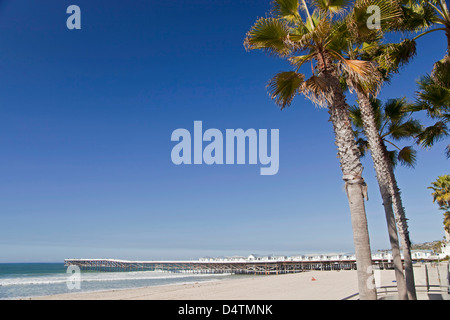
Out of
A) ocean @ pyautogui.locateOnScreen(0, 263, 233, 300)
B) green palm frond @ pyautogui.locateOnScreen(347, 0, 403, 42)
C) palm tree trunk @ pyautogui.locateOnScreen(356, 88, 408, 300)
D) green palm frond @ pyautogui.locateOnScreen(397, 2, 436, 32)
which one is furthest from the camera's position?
ocean @ pyautogui.locateOnScreen(0, 263, 233, 300)

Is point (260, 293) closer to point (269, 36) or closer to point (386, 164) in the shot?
point (386, 164)

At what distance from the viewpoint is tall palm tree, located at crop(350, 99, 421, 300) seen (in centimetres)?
881

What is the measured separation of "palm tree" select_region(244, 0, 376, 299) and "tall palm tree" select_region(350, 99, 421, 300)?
3928 millimetres

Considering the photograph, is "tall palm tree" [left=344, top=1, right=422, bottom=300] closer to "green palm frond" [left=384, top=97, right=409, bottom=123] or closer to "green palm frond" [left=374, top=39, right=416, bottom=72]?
"green palm frond" [left=374, top=39, right=416, bottom=72]

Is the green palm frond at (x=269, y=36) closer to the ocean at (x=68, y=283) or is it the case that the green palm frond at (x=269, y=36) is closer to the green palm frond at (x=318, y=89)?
the green palm frond at (x=318, y=89)

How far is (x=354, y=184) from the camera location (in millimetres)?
5305

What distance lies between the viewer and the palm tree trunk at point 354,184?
192 inches

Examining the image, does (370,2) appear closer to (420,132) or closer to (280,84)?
(280,84)

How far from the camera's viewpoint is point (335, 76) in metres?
6.05

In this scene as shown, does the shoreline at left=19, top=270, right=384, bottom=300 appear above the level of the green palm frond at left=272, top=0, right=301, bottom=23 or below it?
below

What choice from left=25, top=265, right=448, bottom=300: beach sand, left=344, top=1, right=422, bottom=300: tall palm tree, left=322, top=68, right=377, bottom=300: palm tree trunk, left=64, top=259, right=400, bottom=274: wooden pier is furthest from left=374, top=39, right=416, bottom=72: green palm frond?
left=64, top=259, right=400, bottom=274: wooden pier

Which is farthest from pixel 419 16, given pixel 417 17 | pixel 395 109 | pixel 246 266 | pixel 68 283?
pixel 246 266

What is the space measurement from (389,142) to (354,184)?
22.0 feet
